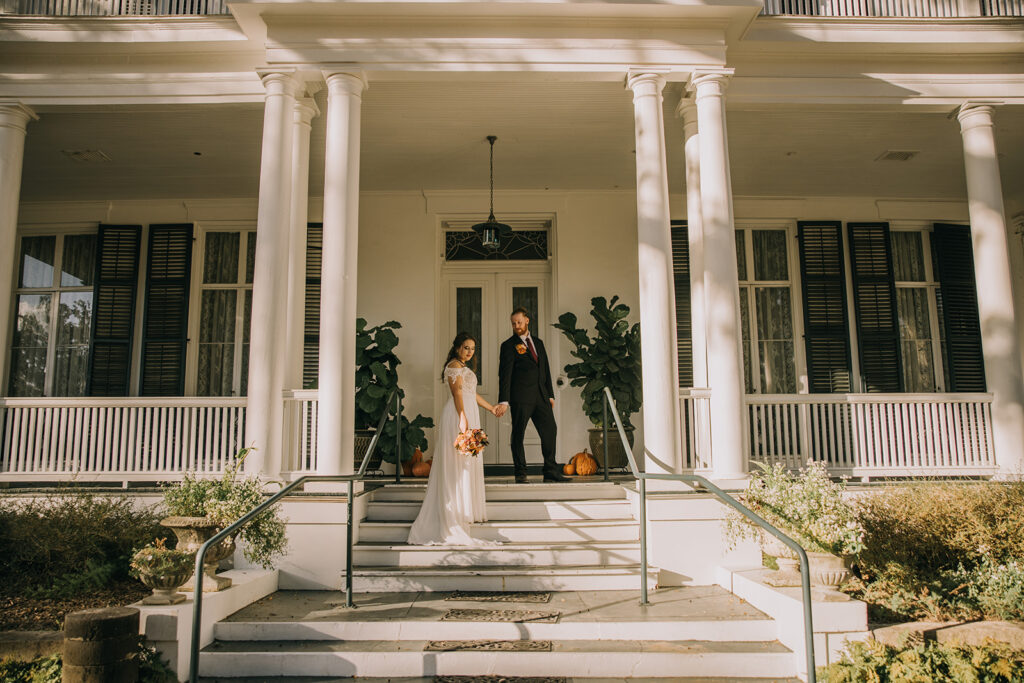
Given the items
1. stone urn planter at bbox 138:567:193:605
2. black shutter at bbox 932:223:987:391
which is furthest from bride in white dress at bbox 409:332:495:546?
black shutter at bbox 932:223:987:391

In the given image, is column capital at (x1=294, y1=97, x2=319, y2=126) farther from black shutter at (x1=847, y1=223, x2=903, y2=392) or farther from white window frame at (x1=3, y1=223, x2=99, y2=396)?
black shutter at (x1=847, y1=223, x2=903, y2=392)

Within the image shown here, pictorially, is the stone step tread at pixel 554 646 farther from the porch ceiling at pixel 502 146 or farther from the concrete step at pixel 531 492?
the porch ceiling at pixel 502 146

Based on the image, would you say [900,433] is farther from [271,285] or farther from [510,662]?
[271,285]

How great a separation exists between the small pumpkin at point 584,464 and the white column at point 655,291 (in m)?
2.07

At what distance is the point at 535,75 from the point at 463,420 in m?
3.31

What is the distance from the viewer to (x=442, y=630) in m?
4.57

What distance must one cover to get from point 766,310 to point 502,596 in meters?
6.63

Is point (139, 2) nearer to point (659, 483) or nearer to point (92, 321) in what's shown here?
point (92, 321)

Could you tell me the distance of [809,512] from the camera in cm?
486

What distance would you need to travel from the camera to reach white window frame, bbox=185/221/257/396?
9.94m

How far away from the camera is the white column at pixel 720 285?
6.40m

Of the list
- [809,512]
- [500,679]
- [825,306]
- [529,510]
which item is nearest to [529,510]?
[529,510]

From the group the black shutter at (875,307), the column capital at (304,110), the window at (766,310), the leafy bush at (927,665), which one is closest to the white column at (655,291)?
the leafy bush at (927,665)

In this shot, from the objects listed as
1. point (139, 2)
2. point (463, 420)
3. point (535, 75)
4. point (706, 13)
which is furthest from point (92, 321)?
point (706, 13)
